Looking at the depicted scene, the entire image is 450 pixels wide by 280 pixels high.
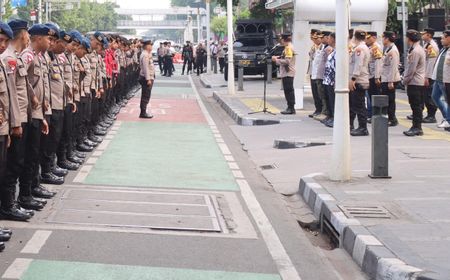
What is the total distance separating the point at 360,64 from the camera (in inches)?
548

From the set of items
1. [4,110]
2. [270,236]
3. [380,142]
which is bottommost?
[270,236]

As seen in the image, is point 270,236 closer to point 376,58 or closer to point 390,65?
point 376,58

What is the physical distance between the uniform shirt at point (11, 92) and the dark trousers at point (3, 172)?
0.66ft

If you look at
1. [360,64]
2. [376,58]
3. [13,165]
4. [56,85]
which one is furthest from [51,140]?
[376,58]

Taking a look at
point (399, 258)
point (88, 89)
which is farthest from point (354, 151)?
point (399, 258)

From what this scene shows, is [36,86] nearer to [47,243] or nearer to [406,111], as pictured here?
[47,243]

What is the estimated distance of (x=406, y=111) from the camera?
19234 millimetres

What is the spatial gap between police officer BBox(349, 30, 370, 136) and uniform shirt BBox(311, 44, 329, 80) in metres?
2.51

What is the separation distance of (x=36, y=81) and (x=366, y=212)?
3.72 meters

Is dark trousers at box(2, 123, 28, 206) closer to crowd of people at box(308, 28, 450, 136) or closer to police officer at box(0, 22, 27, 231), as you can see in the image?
police officer at box(0, 22, 27, 231)

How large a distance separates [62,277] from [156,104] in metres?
18.3

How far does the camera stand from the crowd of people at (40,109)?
23.7 feet

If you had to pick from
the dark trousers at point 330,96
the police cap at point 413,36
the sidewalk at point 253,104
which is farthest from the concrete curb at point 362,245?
the sidewalk at point 253,104

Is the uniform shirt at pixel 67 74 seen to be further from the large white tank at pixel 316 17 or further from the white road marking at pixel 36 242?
the large white tank at pixel 316 17
